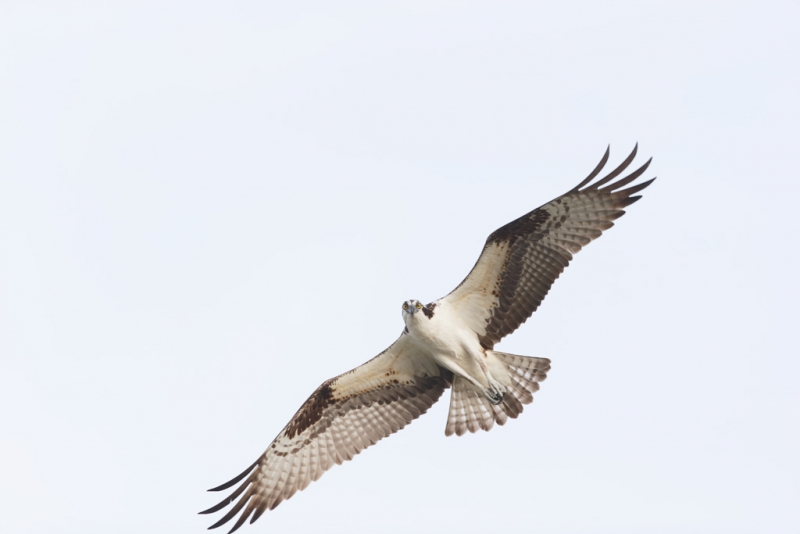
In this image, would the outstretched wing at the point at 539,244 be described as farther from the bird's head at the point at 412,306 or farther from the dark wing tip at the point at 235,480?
the dark wing tip at the point at 235,480

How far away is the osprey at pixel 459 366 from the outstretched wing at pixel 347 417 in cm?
1

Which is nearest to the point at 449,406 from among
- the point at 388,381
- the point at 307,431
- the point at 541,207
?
the point at 388,381

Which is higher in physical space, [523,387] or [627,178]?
[627,178]

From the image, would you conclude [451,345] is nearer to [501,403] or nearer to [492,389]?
[492,389]

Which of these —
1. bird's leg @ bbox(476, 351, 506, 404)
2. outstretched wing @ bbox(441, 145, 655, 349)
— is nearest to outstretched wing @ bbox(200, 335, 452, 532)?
bird's leg @ bbox(476, 351, 506, 404)

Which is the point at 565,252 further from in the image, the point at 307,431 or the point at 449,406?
the point at 307,431

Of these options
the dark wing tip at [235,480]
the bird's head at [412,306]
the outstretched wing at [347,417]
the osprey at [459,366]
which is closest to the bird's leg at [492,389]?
the osprey at [459,366]

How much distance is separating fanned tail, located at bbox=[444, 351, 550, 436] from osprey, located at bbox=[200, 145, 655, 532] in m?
0.01

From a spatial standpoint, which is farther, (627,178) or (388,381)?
(388,381)

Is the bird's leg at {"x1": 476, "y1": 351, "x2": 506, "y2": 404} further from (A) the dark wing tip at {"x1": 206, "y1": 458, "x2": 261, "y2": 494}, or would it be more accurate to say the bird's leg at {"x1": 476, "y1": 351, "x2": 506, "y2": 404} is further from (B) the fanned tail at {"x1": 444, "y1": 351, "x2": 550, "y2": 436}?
(A) the dark wing tip at {"x1": 206, "y1": 458, "x2": 261, "y2": 494}

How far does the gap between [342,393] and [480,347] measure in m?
1.80

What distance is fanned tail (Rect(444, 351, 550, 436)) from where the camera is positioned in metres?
15.0

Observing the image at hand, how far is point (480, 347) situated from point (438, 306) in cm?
74

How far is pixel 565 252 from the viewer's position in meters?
14.6
